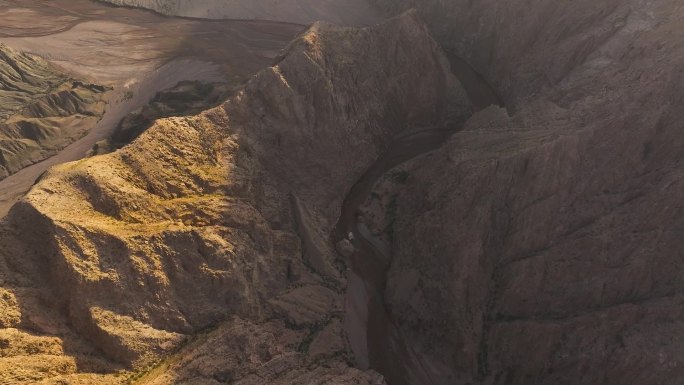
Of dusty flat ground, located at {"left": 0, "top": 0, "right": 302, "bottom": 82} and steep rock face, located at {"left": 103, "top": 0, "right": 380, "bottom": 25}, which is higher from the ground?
steep rock face, located at {"left": 103, "top": 0, "right": 380, "bottom": 25}

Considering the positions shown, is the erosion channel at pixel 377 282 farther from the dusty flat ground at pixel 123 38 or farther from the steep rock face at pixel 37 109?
the steep rock face at pixel 37 109

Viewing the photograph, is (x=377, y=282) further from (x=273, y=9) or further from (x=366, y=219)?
(x=273, y=9)

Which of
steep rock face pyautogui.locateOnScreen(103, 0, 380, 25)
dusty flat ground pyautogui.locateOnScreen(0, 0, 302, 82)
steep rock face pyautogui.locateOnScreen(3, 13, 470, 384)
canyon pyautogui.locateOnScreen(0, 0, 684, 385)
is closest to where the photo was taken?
steep rock face pyautogui.locateOnScreen(3, 13, 470, 384)

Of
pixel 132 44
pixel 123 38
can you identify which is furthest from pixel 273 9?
pixel 123 38

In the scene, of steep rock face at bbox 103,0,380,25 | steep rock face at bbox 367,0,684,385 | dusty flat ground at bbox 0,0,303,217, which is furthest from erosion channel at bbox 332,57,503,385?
steep rock face at bbox 103,0,380,25

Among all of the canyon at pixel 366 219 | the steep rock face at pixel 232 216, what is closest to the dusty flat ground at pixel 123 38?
the canyon at pixel 366 219

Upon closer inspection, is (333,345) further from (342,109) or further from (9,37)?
(9,37)

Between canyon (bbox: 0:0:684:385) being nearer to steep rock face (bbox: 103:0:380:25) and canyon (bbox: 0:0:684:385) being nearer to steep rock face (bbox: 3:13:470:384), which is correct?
steep rock face (bbox: 3:13:470:384)
